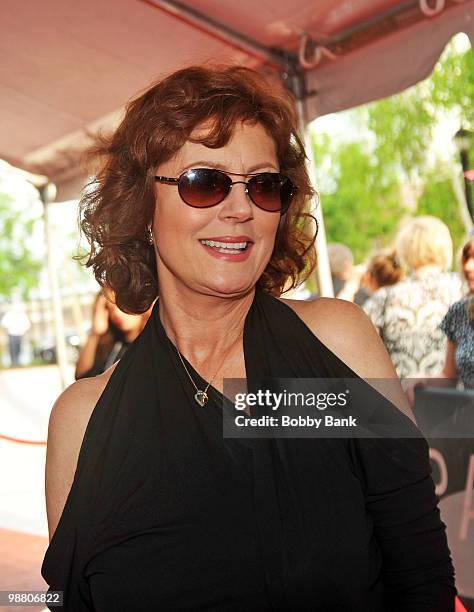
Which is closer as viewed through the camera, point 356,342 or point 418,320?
point 356,342

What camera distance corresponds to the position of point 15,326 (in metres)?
5.18

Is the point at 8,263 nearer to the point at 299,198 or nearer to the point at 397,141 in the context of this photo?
the point at 299,198

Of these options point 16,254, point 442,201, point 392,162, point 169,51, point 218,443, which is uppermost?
point 392,162

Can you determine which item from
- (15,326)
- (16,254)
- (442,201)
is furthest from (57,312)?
(442,201)

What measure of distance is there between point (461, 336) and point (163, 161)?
235 centimetres

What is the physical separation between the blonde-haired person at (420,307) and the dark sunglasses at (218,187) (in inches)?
101

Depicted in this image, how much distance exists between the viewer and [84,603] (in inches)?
50.6

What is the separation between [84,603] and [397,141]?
27.9 m

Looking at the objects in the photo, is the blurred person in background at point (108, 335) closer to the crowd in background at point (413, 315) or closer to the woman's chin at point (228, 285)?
the crowd in background at point (413, 315)

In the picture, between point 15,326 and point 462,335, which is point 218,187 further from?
point 15,326

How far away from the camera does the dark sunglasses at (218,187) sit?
1.31m

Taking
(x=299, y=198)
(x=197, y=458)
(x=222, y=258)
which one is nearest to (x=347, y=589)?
(x=197, y=458)

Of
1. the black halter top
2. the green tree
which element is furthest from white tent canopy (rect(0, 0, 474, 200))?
the green tree

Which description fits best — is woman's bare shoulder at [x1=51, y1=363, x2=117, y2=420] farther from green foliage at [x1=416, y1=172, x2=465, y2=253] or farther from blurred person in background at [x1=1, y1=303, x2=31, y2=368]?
green foliage at [x1=416, y1=172, x2=465, y2=253]
